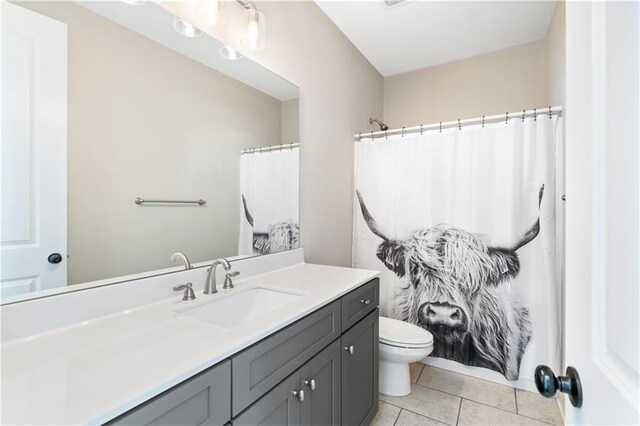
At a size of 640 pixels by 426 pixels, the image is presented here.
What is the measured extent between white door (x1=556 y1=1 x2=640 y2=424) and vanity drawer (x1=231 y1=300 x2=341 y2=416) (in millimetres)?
721

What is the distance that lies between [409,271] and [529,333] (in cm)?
84

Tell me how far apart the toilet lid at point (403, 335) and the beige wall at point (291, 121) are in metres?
1.36

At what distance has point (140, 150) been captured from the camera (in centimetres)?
114

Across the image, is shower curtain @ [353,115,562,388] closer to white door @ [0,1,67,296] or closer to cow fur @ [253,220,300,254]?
cow fur @ [253,220,300,254]

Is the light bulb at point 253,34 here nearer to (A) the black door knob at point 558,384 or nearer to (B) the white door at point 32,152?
(B) the white door at point 32,152

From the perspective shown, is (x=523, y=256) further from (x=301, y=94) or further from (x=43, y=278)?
(x=43, y=278)

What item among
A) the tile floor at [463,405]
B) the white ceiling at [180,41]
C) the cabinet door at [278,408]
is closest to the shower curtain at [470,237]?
the tile floor at [463,405]

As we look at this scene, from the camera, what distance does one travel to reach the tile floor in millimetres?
1702

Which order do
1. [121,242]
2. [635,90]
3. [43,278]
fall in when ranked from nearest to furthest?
[635,90] → [43,278] → [121,242]

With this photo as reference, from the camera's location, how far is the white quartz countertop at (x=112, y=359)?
0.55m

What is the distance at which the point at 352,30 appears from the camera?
2334 mm

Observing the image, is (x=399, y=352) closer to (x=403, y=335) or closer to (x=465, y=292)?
(x=403, y=335)

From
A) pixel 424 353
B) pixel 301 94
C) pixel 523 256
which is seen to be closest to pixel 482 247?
pixel 523 256

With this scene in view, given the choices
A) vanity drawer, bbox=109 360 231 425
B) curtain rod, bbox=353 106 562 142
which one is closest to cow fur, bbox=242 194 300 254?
vanity drawer, bbox=109 360 231 425
